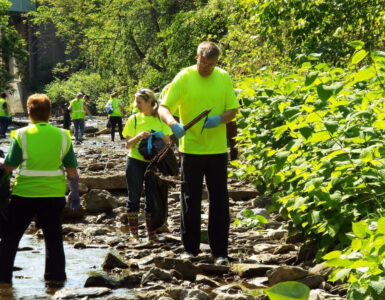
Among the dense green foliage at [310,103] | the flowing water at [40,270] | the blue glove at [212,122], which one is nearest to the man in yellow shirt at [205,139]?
the blue glove at [212,122]

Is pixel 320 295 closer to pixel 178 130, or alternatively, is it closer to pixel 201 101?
pixel 178 130

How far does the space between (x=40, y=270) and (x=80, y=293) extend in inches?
56.2

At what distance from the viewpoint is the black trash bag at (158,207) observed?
9461 mm

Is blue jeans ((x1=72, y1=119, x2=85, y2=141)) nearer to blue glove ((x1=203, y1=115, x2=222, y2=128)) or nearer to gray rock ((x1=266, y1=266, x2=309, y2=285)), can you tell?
blue glove ((x1=203, y1=115, x2=222, y2=128))

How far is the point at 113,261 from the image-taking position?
7777 millimetres

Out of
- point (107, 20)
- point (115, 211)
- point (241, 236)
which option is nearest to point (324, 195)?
point (241, 236)

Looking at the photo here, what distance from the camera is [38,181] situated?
6.77 metres

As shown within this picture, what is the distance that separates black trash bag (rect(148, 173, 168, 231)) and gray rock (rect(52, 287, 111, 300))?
2923mm

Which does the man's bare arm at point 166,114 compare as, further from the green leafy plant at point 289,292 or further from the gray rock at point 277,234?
the green leafy plant at point 289,292

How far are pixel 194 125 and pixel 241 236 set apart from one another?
2.07 metres

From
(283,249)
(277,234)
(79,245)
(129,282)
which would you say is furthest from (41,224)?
(277,234)

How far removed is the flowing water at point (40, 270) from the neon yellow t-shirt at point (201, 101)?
1409 mm

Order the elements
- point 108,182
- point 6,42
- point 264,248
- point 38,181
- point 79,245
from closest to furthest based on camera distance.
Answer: point 38,181 < point 264,248 < point 79,245 < point 108,182 < point 6,42

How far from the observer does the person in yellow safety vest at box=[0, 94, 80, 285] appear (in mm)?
6781
